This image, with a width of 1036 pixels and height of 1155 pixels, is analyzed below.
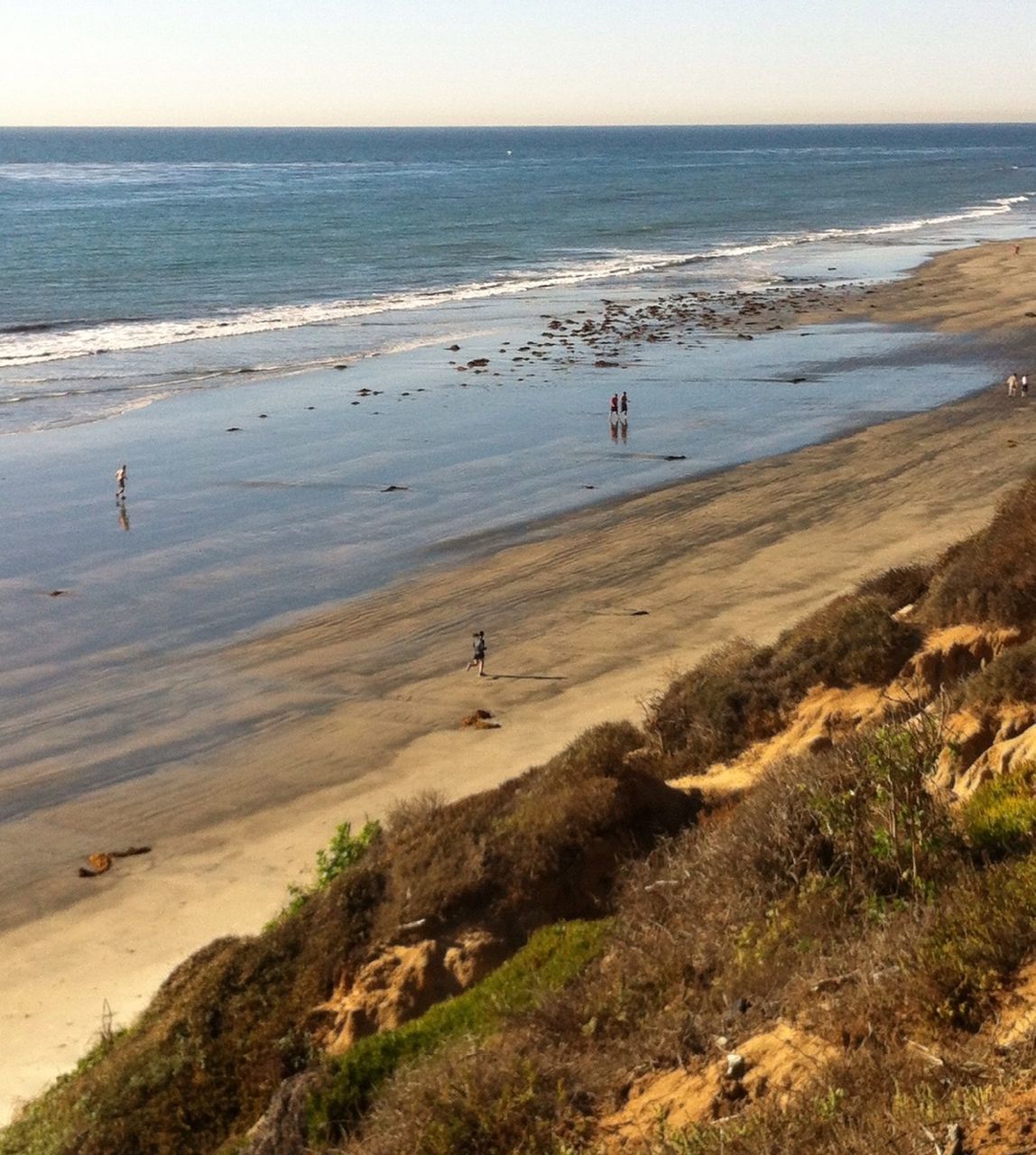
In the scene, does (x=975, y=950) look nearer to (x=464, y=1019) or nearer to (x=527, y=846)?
(x=464, y=1019)

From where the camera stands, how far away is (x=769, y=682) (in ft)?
46.3

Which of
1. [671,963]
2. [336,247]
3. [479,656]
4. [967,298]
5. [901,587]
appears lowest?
[479,656]

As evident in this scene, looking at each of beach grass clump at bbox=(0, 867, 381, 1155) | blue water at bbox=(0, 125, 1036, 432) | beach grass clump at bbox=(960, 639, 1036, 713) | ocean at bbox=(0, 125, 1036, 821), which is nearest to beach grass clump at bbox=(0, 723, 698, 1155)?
beach grass clump at bbox=(0, 867, 381, 1155)

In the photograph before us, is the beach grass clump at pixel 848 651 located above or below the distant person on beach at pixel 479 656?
above

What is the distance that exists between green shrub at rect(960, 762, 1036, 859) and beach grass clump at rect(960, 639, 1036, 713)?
1500 millimetres

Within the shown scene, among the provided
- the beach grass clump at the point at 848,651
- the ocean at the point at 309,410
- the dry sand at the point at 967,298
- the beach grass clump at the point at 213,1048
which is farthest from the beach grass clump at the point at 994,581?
the dry sand at the point at 967,298

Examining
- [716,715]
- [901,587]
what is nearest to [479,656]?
[901,587]

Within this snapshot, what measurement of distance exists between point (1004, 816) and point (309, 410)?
33.2 m

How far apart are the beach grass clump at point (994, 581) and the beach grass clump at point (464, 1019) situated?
5786 mm

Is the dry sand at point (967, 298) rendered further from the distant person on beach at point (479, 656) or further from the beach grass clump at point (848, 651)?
the beach grass clump at point (848, 651)

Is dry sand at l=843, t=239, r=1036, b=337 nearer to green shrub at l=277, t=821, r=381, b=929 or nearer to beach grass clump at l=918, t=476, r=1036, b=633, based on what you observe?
beach grass clump at l=918, t=476, r=1036, b=633

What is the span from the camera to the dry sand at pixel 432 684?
→ 14.3 meters

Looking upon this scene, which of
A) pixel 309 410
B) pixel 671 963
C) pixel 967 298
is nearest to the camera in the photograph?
pixel 671 963

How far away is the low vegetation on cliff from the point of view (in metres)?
6.89
